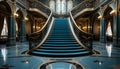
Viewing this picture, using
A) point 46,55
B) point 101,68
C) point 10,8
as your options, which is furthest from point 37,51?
point 10,8

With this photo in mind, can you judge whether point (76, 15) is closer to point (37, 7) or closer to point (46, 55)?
point (37, 7)

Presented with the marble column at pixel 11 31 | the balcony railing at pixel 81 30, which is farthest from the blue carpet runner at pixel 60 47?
the marble column at pixel 11 31

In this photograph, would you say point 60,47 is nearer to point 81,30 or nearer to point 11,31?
point 81,30

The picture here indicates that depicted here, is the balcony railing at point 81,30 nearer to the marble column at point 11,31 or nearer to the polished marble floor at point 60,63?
the polished marble floor at point 60,63

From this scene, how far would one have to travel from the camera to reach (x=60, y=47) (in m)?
10.2

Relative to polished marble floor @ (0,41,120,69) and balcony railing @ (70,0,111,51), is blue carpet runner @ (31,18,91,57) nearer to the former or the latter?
balcony railing @ (70,0,111,51)

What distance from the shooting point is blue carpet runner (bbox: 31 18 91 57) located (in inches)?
368

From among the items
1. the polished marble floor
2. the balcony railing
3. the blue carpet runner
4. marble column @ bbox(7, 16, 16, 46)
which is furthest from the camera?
marble column @ bbox(7, 16, 16, 46)

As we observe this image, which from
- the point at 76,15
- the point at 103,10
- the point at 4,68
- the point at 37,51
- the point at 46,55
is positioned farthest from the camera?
the point at 76,15

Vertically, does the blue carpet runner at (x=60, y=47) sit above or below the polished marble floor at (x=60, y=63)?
above

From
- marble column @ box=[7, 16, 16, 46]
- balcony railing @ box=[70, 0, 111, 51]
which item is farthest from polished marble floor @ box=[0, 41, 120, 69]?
marble column @ box=[7, 16, 16, 46]

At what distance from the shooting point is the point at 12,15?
52.0ft

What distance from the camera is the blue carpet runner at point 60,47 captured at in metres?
9.35

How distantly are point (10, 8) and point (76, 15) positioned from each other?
9.25 meters
